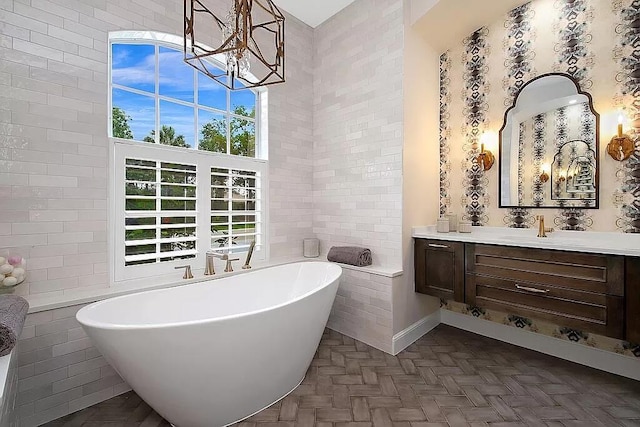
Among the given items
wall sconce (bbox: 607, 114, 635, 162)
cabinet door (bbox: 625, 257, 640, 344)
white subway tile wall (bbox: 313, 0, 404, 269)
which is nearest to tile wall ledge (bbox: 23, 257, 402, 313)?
white subway tile wall (bbox: 313, 0, 404, 269)

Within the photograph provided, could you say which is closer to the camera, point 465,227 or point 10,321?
point 10,321

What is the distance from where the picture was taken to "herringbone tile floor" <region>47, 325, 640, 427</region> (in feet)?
6.02

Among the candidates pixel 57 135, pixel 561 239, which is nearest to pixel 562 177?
pixel 561 239

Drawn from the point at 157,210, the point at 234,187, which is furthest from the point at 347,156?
the point at 157,210

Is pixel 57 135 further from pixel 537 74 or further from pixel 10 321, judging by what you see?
pixel 537 74

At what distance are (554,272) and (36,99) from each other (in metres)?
3.59

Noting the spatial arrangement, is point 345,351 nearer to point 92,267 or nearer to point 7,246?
point 92,267

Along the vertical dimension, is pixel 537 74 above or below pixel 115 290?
above

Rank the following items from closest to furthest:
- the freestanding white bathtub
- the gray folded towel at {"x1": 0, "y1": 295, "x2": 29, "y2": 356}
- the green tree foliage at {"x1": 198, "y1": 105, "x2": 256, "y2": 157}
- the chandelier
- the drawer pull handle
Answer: the gray folded towel at {"x1": 0, "y1": 295, "x2": 29, "y2": 356} < the chandelier < the freestanding white bathtub < the drawer pull handle < the green tree foliage at {"x1": 198, "y1": 105, "x2": 256, "y2": 157}

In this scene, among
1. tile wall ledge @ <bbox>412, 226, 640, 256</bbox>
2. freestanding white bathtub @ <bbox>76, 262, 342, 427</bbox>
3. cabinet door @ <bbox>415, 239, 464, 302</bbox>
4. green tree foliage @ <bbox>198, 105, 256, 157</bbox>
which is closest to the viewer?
freestanding white bathtub @ <bbox>76, 262, 342, 427</bbox>

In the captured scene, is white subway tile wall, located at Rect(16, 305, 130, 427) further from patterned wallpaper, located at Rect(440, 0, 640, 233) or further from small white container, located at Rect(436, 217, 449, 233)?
patterned wallpaper, located at Rect(440, 0, 640, 233)

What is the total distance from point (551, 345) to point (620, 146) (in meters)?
1.65

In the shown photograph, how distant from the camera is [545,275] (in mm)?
2180

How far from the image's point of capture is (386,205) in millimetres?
2875
